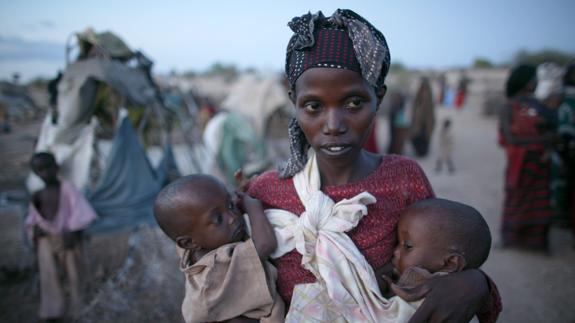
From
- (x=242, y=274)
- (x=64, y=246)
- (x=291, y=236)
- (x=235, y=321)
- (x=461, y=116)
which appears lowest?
(x=461, y=116)

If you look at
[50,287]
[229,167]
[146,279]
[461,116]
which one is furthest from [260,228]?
[461,116]

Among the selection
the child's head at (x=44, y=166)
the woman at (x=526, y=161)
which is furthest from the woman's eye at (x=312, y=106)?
the woman at (x=526, y=161)

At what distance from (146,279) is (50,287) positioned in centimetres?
103

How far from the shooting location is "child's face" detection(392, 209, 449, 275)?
4.01 ft

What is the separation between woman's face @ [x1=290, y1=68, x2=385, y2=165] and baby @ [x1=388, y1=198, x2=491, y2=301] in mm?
368

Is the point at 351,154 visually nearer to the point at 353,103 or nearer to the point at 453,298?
the point at 353,103

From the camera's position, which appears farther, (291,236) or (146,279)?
(146,279)

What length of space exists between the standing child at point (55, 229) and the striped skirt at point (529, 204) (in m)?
4.87

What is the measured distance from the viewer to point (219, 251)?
1.32 metres

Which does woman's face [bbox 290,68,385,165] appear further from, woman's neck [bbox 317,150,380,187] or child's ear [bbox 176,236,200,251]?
child's ear [bbox 176,236,200,251]

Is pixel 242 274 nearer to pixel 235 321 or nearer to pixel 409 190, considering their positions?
pixel 235 321

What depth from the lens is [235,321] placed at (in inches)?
50.5

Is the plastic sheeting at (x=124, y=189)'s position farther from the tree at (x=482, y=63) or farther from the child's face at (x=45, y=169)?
the tree at (x=482, y=63)

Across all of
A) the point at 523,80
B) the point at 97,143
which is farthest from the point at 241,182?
the point at 523,80
